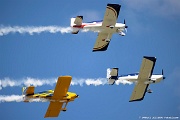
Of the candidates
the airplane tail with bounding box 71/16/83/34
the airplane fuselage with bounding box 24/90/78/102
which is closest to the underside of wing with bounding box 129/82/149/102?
the airplane tail with bounding box 71/16/83/34

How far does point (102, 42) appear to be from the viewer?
3260 inches

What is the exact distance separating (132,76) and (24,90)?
12.4m

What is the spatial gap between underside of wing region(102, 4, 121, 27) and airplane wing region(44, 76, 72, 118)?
8.80 metres

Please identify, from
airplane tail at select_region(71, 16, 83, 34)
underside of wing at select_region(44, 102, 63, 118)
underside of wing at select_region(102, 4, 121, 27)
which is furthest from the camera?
underside of wing at select_region(102, 4, 121, 27)

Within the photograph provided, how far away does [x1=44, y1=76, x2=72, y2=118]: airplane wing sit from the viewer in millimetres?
71938

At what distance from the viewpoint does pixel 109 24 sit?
3110 inches

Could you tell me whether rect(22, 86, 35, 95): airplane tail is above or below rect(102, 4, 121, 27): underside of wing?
below

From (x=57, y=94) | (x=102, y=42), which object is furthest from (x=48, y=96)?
(x=102, y=42)

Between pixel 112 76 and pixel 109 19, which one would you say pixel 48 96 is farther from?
pixel 109 19

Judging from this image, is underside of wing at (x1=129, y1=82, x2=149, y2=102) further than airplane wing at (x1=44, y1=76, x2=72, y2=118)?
Yes

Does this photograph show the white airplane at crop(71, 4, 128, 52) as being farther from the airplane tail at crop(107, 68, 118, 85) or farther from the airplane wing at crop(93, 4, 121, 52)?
the airplane tail at crop(107, 68, 118, 85)

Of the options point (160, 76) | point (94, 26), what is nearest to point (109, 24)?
point (94, 26)

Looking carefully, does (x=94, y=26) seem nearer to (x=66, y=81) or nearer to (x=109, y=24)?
(x=109, y=24)

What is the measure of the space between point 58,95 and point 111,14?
9.90m
